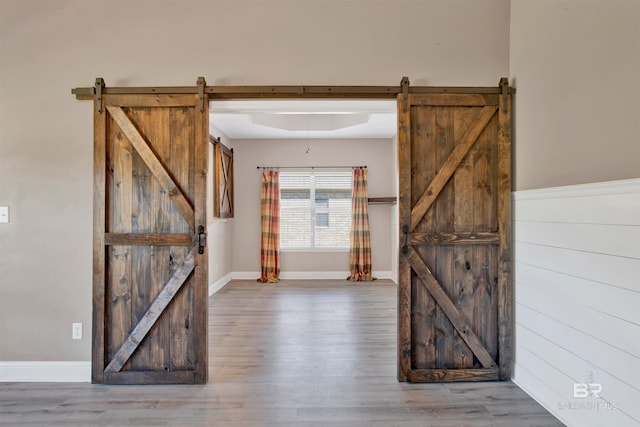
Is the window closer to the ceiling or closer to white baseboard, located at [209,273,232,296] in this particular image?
the ceiling

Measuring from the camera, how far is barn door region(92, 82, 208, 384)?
255 centimetres

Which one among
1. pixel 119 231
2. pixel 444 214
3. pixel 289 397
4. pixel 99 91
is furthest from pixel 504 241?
pixel 99 91

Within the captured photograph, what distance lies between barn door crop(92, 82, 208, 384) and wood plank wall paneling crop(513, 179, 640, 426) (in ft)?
7.68

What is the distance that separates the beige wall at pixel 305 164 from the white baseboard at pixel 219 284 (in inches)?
12.1

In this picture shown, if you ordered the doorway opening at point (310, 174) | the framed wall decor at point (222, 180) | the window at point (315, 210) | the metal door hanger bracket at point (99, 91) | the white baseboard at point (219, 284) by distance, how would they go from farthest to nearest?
the window at point (315, 210) → the doorway opening at point (310, 174) → the framed wall decor at point (222, 180) → the white baseboard at point (219, 284) → the metal door hanger bracket at point (99, 91)

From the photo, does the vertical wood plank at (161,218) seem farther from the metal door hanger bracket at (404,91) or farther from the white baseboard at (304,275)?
the white baseboard at (304,275)

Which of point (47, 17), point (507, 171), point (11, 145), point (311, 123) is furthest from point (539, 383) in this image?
point (311, 123)

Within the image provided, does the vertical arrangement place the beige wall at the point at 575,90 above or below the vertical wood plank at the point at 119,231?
above

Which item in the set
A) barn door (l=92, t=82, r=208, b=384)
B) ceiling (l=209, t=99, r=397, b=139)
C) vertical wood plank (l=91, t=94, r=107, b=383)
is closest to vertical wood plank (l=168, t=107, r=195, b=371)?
barn door (l=92, t=82, r=208, b=384)

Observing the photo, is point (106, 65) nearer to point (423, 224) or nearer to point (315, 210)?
point (423, 224)

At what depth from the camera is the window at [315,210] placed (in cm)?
681

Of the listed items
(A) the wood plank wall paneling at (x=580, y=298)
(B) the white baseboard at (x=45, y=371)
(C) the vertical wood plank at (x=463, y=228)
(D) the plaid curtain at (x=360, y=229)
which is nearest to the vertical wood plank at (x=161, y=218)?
(B) the white baseboard at (x=45, y=371)
